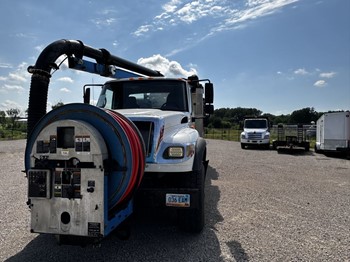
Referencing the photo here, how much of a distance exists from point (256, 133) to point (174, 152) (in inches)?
666

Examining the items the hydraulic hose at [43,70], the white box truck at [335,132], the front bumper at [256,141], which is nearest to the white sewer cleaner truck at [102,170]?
the hydraulic hose at [43,70]

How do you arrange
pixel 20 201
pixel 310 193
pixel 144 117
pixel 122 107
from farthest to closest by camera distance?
pixel 310 193
pixel 20 201
pixel 122 107
pixel 144 117

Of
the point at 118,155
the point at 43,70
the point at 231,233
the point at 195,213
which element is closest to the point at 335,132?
the point at 231,233

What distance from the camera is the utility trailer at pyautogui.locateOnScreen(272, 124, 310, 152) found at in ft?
57.9

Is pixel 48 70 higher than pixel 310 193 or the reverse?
higher

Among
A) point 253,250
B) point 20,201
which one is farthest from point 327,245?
point 20,201

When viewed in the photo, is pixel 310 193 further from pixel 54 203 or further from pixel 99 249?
pixel 54 203

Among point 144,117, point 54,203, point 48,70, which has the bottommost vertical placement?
point 54,203

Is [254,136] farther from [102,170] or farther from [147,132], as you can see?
[102,170]

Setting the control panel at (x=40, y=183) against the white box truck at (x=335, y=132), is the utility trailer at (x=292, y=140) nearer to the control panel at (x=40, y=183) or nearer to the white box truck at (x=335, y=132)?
the white box truck at (x=335, y=132)

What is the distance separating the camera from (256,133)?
64.7 ft

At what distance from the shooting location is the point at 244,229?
4473 mm

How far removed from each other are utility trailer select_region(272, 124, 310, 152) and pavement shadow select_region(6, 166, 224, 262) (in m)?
14.5

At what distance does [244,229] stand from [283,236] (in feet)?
1.90
